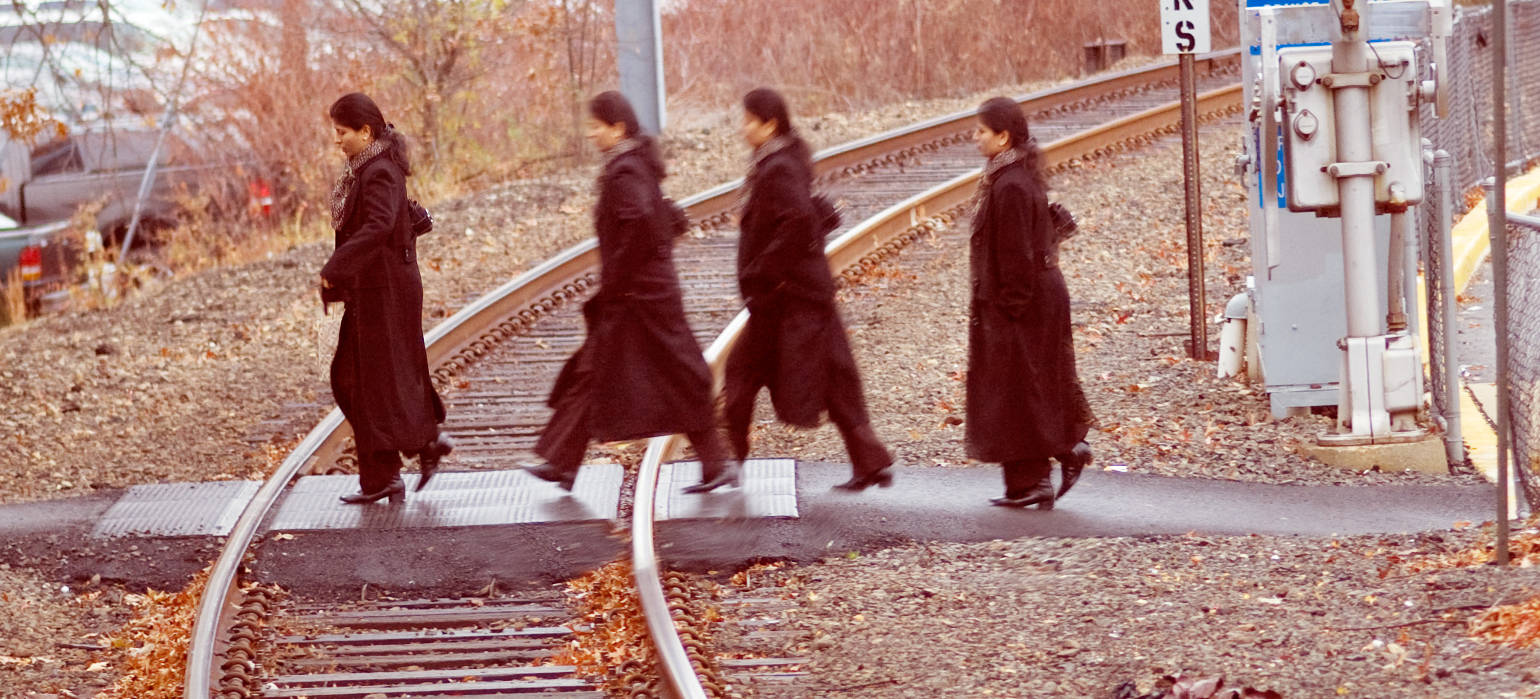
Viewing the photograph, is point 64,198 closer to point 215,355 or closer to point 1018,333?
point 215,355

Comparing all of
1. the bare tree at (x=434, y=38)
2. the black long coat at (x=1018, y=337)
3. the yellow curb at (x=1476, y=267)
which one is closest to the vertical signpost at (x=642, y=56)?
the bare tree at (x=434, y=38)

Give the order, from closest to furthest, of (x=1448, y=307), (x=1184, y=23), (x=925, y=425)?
(x=1448, y=307) < (x=925, y=425) < (x=1184, y=23)

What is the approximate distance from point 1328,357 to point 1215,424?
2.09 ft

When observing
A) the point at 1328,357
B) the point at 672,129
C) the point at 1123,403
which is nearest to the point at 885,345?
the point at 1123,403

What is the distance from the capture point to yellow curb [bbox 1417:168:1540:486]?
28.9 feet

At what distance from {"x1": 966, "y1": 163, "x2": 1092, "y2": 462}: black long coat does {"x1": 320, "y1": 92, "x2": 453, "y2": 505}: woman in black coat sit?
2.34 metres

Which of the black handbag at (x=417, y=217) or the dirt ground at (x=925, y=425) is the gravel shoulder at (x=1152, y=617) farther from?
the black handbag at (x=417, y=217)

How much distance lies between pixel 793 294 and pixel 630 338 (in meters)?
0.69

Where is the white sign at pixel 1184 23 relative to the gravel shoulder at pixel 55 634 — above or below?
above

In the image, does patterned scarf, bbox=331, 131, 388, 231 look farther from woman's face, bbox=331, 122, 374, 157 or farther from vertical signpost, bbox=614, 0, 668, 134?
vertical signpost, bbox=614, 0, 668, 134

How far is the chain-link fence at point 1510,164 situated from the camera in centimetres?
796

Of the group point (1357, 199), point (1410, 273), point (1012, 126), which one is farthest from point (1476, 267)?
point (1012, 126)

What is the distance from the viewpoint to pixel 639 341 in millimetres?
7641

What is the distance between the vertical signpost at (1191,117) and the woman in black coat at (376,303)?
449cm
